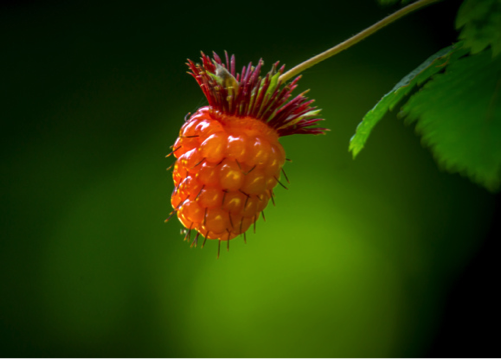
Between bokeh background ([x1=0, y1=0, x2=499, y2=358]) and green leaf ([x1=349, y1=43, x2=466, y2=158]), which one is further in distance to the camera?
bokeh background ([x1=0, y1=0, x2=499, y2=358])

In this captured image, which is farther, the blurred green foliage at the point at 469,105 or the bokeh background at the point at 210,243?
the bokeh background at the point at 210,243

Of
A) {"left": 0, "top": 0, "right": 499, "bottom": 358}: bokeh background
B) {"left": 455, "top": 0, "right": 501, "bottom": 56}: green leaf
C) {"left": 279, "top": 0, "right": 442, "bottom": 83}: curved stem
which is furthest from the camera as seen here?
{"left": 0, "top": 0, "right": 499, "bottom": 358}: bokeh background

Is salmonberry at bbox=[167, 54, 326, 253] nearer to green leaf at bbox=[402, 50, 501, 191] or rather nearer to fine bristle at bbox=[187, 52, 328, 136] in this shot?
fine bristle at bbox=[187, 52, 328, 136]

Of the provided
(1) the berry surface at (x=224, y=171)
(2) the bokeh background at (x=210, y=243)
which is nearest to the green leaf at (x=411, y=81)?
(1) the berry surface at (x=224, y=171)

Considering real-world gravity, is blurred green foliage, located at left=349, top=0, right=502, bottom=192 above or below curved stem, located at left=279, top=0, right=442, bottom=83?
below

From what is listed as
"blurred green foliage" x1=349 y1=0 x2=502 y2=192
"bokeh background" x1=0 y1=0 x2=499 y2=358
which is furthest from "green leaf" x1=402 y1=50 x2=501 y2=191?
"bokeh background" x1=0 y1=0 x2=499 y2=358

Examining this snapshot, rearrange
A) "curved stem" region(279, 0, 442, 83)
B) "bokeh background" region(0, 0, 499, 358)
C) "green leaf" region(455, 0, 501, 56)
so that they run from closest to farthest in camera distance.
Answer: "green leaf" region(455, 0, 501, 56)
"curved stem" region(279, 0, 442, 83)
"bokeh background" region(0, 0, 499, 358)

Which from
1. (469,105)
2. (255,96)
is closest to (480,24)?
(469,105)

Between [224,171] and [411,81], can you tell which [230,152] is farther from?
[411,81]

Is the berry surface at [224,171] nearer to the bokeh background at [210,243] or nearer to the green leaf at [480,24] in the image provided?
the green leaf at [480,24]
